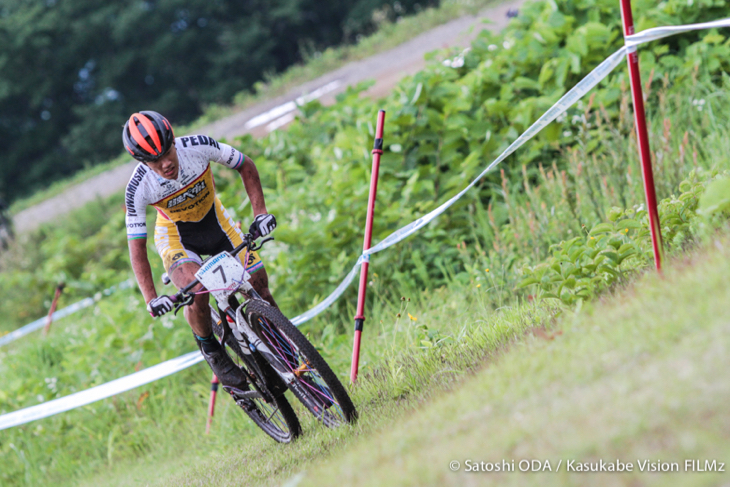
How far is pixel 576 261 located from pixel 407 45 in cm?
1605

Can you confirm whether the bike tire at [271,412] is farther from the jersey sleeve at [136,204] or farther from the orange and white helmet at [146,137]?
the orange and white helmet at [146,137]

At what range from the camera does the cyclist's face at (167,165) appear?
4.14 meters

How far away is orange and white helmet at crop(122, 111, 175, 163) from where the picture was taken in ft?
13.1

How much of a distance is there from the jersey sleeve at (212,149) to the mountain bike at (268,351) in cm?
72

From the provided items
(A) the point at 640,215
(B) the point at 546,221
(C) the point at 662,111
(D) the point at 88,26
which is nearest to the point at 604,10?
(C) the point at 662,111

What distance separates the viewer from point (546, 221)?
5.58 m

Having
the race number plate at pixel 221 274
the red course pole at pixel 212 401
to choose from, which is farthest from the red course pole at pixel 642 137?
the red course pole at pixel 212 401

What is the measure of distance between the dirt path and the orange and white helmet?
10.1 metres

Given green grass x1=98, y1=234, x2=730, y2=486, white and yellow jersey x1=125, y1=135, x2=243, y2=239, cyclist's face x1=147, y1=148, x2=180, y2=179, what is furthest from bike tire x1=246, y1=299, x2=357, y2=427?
cyclist's face x1=147, y1=148, x2=180, y2=179

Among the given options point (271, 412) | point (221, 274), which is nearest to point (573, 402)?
point (221, 274)

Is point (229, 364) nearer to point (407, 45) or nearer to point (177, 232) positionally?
point (177, 232)

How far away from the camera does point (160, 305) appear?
12.9ft

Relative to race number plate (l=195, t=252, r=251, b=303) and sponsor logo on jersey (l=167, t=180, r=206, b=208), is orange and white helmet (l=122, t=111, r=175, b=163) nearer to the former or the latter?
sponsor logo on jersey (l=167, t=180, r=206, b=208)

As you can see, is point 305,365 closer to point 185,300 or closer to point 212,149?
point 185,300
